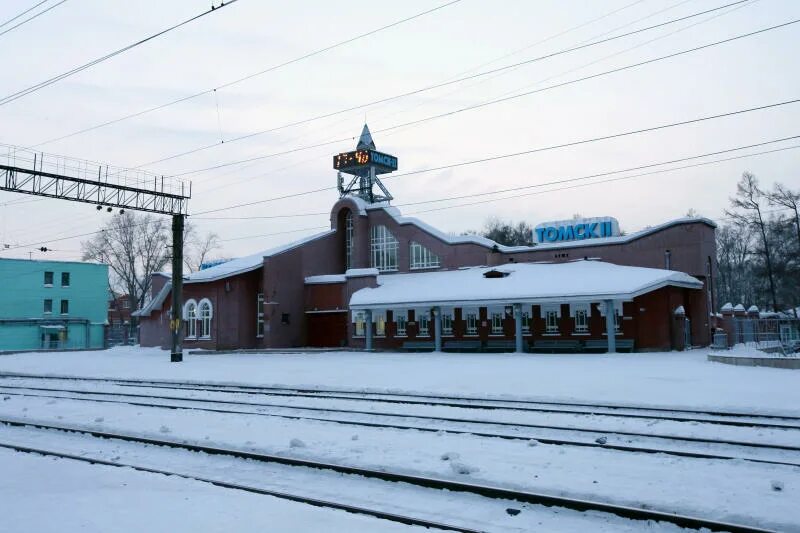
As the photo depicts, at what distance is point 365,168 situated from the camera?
6197cm

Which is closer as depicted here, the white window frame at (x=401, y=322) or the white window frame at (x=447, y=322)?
the white window frame at (x=447, y=322)

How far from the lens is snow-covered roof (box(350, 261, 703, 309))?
3419 centimetres

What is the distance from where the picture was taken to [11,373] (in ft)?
103

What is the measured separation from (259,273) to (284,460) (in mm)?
40693

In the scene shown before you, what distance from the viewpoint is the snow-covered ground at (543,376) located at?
1745 centimetres

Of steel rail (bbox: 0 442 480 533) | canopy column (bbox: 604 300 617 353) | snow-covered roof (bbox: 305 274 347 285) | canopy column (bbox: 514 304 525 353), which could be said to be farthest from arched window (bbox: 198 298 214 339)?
A: steel rail (bbox: 0 442 480 533)

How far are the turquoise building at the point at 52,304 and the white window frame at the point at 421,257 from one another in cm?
3601

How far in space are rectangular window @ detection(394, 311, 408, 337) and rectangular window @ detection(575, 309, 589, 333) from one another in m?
11.7

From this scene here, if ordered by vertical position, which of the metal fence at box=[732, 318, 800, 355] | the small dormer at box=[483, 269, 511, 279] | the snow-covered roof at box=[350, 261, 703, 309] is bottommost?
the metal fence at box=[732, 318, 800, 355]

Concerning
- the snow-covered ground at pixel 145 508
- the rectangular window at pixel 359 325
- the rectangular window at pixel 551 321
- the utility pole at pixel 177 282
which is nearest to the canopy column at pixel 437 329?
the rectangular window at pixel 551 321

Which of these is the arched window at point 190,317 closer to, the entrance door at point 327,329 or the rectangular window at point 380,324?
the entrance door at point 327,329

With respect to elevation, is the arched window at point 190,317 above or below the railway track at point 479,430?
above

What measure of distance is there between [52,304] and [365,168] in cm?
3414

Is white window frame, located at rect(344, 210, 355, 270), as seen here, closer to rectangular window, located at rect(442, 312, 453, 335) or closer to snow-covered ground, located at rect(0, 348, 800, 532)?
rectangular window, located at rect(442, 312, 453, 335)
